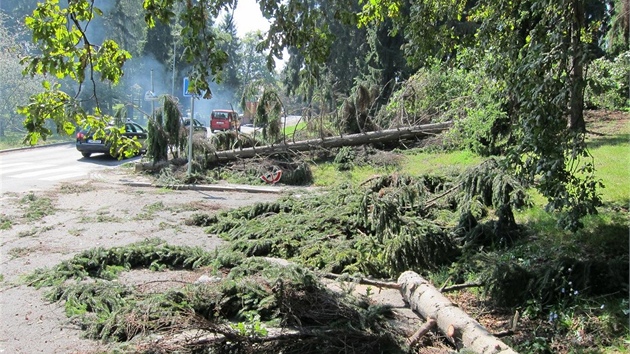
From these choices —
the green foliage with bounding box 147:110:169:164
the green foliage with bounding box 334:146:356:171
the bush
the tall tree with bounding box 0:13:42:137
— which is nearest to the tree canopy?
the bush

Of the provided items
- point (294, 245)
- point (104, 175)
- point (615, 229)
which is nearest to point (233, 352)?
point (294, 245)

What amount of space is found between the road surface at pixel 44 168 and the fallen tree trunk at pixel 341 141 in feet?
16.2

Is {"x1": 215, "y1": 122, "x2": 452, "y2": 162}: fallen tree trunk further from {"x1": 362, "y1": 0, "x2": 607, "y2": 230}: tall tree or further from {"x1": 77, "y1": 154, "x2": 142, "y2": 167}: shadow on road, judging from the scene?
{"x1": 362, "y1": 0, "x2": 607, "y2": 230}: tall tree

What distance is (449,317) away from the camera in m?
4.93

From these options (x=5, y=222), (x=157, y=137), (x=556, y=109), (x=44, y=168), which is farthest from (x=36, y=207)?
(x=556, y=109)

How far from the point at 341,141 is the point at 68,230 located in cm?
916

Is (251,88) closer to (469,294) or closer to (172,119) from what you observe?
(172,119)

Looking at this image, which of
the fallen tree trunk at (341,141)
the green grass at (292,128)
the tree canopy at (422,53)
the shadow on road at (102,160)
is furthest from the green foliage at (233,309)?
the shadow on road at (102,160)

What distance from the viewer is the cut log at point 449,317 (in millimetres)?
4363

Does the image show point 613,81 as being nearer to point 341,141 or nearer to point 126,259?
A: point 341,141

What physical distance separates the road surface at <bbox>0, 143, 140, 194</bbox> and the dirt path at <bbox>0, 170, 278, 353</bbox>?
3.45 ft

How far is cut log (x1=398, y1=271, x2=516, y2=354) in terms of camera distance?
4.36 meters

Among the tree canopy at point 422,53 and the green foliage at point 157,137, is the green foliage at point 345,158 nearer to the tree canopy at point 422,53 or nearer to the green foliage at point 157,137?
the green foliage at point 157,137

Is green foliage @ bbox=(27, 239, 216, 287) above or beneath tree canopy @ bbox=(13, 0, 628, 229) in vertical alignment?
beneath
